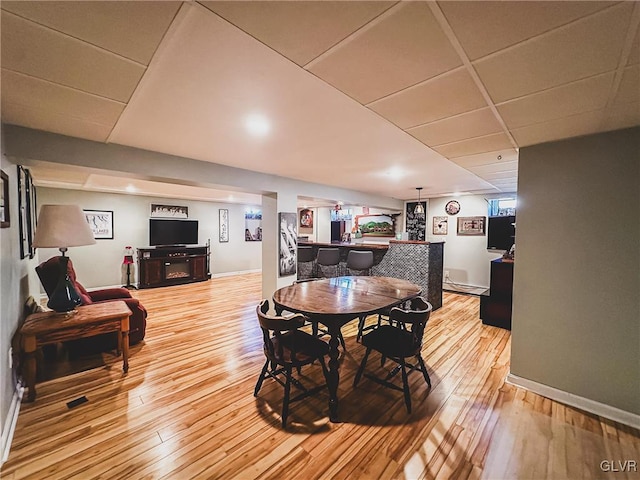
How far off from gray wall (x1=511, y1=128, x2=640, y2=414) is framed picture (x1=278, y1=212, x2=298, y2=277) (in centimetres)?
297

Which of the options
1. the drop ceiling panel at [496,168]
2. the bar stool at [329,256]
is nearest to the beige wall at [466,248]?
the drop ceiling panel at [496,168]

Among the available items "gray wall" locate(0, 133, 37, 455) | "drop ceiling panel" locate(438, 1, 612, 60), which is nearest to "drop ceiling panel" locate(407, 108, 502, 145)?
"drop ceiling panel" locate(438, 1, 612, 60)

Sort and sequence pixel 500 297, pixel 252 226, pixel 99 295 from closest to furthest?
pixel 99 295
pixel 500 297
pixel 252 226

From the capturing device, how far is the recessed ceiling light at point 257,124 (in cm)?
196

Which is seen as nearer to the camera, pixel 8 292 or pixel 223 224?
pixel 8 292

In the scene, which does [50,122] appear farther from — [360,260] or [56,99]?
[360,260]

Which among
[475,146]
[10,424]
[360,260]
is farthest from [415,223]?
[10,424]

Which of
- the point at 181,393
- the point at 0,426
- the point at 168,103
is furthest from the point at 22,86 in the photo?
the point at 181,393

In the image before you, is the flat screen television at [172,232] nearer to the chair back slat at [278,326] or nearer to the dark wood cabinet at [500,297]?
the chair back slat at [278,326]

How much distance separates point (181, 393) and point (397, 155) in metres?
3.22

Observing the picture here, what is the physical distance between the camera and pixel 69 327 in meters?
2.35

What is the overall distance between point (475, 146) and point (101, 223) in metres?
7.56

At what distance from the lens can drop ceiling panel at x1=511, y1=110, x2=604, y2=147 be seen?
1854 mm

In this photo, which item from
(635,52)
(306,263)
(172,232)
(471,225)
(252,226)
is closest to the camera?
(635,52)
